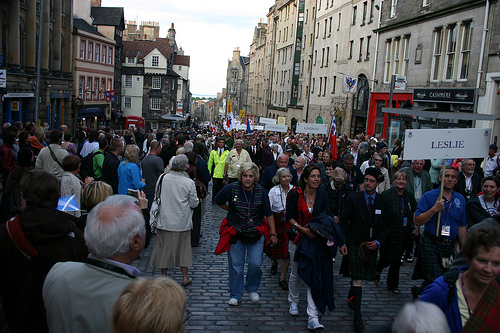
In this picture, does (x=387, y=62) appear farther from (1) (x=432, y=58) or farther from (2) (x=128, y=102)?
(2) (x=128, y=102)

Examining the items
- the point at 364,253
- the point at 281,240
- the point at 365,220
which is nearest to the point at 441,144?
the point at 365,220

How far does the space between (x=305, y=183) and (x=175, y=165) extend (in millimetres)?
1991

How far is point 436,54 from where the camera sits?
79.7 ft

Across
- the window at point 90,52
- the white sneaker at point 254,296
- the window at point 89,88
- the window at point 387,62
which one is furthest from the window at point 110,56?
the white sneaker at point 254,296

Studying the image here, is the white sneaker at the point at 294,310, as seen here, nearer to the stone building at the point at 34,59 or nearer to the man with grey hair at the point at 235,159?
the man with grey hair at the point at 235,159

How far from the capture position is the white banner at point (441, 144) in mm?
6555

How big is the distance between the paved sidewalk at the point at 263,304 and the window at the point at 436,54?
59.0 ft

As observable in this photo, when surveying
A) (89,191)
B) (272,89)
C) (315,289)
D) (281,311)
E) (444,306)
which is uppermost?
(272,89)

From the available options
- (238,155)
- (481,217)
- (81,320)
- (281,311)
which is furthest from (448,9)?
(81,320)

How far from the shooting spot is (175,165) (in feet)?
23.3

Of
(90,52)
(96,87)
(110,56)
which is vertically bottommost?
(96,87)

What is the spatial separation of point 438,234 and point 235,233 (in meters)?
2.75

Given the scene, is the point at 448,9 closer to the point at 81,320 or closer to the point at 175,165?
the point at 175,165

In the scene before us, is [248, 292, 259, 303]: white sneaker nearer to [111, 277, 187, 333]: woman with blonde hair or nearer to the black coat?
the black coat
